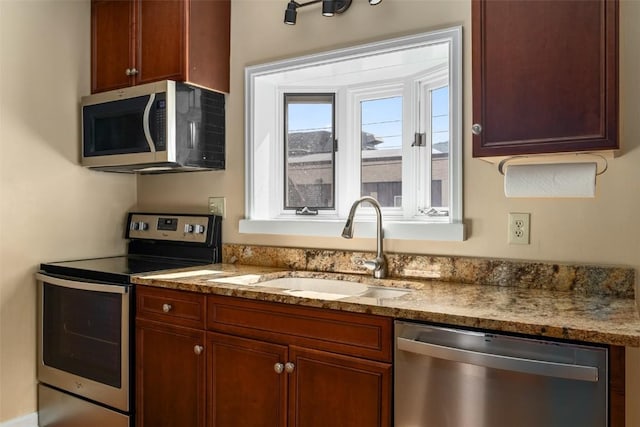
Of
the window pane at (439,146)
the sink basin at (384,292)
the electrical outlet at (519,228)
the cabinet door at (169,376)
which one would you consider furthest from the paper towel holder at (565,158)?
the cabinet door at (169,376)

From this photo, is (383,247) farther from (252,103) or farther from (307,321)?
(252,103)

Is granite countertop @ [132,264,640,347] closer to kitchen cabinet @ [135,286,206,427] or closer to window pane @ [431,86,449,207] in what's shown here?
kitchen cabinet @ [135,286,206,427]

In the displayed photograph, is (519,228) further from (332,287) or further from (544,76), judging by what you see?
(332,287)

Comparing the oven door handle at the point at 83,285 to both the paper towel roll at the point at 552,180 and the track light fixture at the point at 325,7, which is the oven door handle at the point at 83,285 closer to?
the track light fixture at the point at 325,7

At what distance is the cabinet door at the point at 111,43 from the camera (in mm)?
2520

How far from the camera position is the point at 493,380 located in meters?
1.30

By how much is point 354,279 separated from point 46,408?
1698mm

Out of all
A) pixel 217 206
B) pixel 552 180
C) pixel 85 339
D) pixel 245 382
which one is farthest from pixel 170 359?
pixel 552 180

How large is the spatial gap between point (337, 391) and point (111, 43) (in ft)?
6.98

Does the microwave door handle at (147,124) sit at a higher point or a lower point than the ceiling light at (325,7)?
lower

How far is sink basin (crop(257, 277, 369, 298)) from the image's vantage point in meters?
2.10

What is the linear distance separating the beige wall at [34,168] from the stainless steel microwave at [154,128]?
0.14 metres

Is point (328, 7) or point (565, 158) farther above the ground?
point (328, 7)

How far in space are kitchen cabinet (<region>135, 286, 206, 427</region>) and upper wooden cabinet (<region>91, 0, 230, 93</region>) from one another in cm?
106
